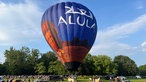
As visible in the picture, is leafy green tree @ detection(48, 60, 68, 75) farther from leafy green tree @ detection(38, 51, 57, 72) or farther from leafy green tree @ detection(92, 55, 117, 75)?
leafy green tree @ detection(92, 55, 117, 75)

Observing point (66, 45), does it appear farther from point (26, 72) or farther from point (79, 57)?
point (26, 72)

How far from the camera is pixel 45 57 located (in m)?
120

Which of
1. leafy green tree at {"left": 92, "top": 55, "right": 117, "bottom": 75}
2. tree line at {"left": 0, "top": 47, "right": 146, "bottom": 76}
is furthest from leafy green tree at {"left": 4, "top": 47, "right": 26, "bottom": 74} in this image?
leafy green tree at {"left": 92, "top": 55, "right": 117, "bottom": 75}

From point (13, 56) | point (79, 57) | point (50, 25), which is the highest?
point (13, 56)

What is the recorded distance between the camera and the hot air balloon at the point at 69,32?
37.1 meters

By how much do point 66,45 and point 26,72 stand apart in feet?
246

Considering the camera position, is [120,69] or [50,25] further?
[120,69]

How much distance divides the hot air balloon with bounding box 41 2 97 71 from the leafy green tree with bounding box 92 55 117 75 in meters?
67.3

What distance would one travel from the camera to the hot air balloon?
122ft

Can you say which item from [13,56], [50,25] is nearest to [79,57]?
[50,25]

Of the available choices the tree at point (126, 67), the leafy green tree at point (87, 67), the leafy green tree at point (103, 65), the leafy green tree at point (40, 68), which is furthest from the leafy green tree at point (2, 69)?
the tree at point (126, 67)

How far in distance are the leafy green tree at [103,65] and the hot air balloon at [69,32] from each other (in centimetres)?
6729

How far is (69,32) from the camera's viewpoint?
3706cm

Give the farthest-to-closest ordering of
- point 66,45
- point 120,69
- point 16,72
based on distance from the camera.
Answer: point 120,69
point 16,72
point 66,45
